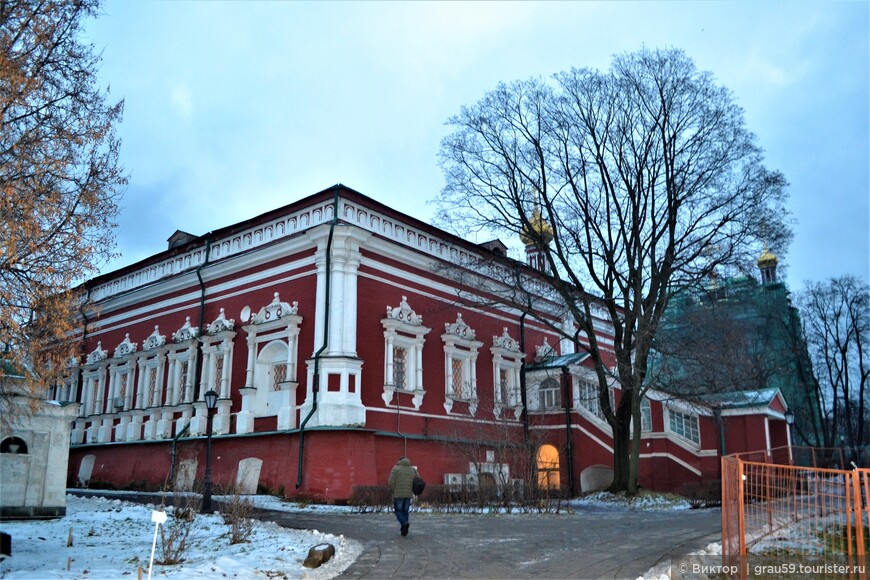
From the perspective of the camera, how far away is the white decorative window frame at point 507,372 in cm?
2675

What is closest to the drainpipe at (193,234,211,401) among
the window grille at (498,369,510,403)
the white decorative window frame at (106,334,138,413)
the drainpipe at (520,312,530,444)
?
the white decorative window frame at (106,334,138,413)

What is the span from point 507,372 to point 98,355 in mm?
16369

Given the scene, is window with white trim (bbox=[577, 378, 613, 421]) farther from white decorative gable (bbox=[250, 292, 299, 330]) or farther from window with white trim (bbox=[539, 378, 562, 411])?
white decorative gable (bbox=[250, 292, 299, 330])

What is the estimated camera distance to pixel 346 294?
2148 centimetres

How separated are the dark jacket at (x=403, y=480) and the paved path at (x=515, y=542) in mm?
681

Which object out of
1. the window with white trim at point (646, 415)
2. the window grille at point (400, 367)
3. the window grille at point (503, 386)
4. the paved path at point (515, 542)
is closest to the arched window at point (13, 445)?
the paved path at point (515, 542)

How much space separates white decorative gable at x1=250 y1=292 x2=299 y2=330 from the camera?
73.7ft

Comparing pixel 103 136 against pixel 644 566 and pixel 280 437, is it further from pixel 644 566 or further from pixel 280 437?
pixel 280 437

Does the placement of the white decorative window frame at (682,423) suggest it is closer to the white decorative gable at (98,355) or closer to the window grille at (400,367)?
the window grille at (400,367)

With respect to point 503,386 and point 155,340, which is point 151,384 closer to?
point 155,340

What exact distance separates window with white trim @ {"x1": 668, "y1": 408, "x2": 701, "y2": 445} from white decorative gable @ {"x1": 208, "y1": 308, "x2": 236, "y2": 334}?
50.9 ft

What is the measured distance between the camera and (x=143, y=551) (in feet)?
35.3

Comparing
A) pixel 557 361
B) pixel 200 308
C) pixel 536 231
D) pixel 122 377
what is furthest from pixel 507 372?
pixel 122 377

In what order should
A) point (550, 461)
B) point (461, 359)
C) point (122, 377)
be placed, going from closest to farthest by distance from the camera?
point (461, 359), point (550, 461), point (122, 377)
